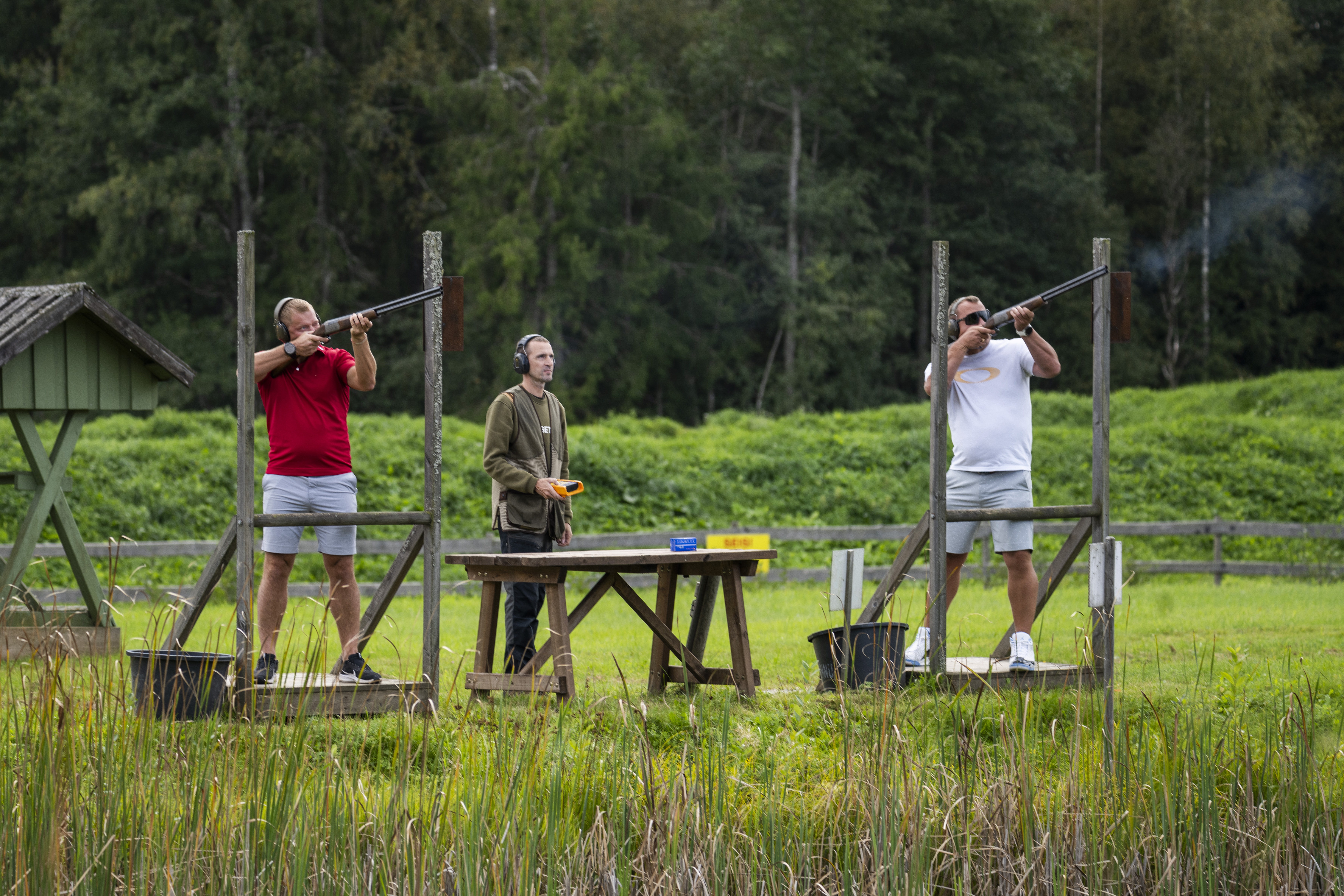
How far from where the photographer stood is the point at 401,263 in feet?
103

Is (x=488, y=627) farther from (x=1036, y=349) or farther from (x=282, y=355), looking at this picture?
(x=1036, y=349)

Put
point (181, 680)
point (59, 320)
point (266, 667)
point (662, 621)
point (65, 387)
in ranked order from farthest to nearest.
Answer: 1. point (65, 387)
2. point (59, 320)
3. point (662, 621)
4. point (266, 667)
5. point (181, 680)

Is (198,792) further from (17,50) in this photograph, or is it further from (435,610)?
(17,50)

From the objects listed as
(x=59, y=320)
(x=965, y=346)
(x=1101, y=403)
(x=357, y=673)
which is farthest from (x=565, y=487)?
(x=59, y=320)

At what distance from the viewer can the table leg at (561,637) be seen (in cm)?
593

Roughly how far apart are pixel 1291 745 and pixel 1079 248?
31.6m

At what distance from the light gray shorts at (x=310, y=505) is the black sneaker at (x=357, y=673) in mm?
460

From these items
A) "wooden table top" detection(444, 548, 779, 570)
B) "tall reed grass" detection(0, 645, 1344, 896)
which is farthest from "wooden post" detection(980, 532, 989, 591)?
"tall reed grass" detection(0, 645, 1344, 896)

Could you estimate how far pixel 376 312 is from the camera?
5.67m

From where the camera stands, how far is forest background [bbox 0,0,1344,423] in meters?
27.8

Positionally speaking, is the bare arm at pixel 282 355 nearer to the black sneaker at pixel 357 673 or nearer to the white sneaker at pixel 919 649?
the black sneaker at pixel 357 673

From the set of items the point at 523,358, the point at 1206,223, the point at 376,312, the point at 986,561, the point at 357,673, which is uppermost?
the point at 1206,223

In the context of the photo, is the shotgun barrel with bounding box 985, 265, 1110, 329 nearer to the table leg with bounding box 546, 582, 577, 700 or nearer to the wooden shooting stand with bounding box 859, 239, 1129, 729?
the wooden shooting stand with bounding box 859, 239, 1129, 729

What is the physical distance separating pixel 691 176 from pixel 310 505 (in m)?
25.2
